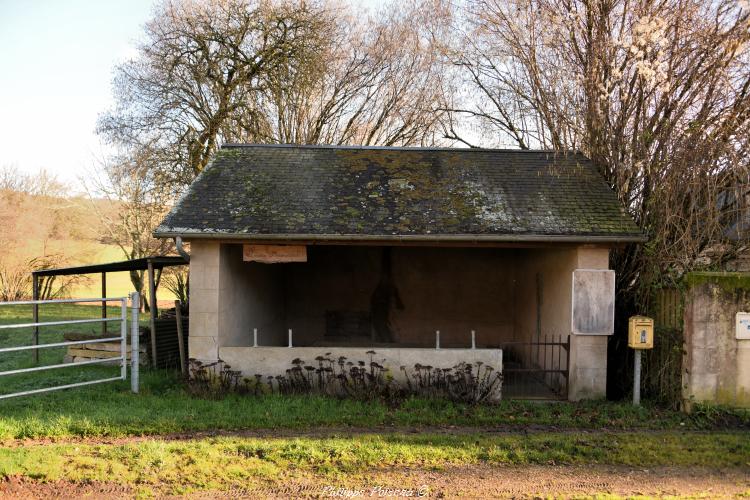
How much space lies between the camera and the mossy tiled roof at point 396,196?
356 inches

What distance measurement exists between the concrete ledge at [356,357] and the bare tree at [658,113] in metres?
2.88

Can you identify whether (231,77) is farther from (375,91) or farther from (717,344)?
(717,344)

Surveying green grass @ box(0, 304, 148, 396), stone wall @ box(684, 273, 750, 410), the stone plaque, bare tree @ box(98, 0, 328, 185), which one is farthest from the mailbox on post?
bare tree @ box(98, 0, 328, 185)

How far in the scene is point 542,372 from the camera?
1073 centimetres

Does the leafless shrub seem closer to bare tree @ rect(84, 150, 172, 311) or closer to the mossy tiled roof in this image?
the mossy tiled roof

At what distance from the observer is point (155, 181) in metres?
20.4

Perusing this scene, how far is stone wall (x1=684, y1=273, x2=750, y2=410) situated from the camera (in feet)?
26.2

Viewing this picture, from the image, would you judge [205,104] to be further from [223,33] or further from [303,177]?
[303,177]

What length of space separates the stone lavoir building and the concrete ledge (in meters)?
0.02

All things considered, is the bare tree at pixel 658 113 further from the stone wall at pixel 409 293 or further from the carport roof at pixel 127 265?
the carport roof at pixel 127 265

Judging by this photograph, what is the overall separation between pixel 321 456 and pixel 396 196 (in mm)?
5155

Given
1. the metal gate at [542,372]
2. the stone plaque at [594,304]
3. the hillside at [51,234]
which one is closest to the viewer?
the stone plaque at [594,304]

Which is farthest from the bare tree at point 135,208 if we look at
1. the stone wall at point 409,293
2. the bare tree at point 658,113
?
the bare tree at point 658,113

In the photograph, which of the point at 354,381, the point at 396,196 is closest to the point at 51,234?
the point at 396,196
